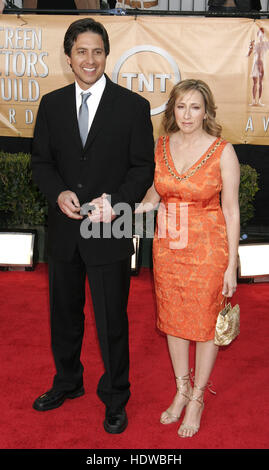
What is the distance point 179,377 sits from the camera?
3.16 meters

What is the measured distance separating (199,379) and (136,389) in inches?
22.9

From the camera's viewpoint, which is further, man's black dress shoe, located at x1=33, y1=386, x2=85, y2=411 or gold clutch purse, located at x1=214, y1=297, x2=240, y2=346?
man's black dress shoe, located at x1=33, y1=386, x2=85, y2=411

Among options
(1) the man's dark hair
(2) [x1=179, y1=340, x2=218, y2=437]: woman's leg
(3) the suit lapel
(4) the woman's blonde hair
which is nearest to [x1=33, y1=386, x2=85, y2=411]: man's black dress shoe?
(2) [x1=179, y1=340, x2=218, y2=437]: woman's leg

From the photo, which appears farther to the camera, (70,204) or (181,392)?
(181,392)

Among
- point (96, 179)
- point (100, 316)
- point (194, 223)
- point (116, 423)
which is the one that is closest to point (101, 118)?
point (96, 179)

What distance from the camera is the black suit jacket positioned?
9.00 ft

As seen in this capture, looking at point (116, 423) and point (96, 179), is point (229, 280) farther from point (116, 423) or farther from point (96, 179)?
point (116, 423)

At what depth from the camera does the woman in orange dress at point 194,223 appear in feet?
9.25

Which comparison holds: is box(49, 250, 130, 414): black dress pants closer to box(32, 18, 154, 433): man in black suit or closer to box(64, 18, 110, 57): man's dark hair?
box(32, 18, 154, 433): man in black suit

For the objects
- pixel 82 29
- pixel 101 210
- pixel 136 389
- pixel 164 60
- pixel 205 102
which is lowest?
pixel 136 389

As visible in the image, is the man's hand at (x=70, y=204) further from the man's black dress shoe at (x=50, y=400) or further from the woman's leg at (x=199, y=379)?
the man's black dress shoe at (x=50, y=400)

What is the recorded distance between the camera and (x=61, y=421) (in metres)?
3.09

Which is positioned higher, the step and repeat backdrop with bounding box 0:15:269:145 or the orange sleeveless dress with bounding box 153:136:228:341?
the step and repeat backdrop with bounding box 0:15:269:145

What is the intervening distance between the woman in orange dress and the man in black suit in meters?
0.17
